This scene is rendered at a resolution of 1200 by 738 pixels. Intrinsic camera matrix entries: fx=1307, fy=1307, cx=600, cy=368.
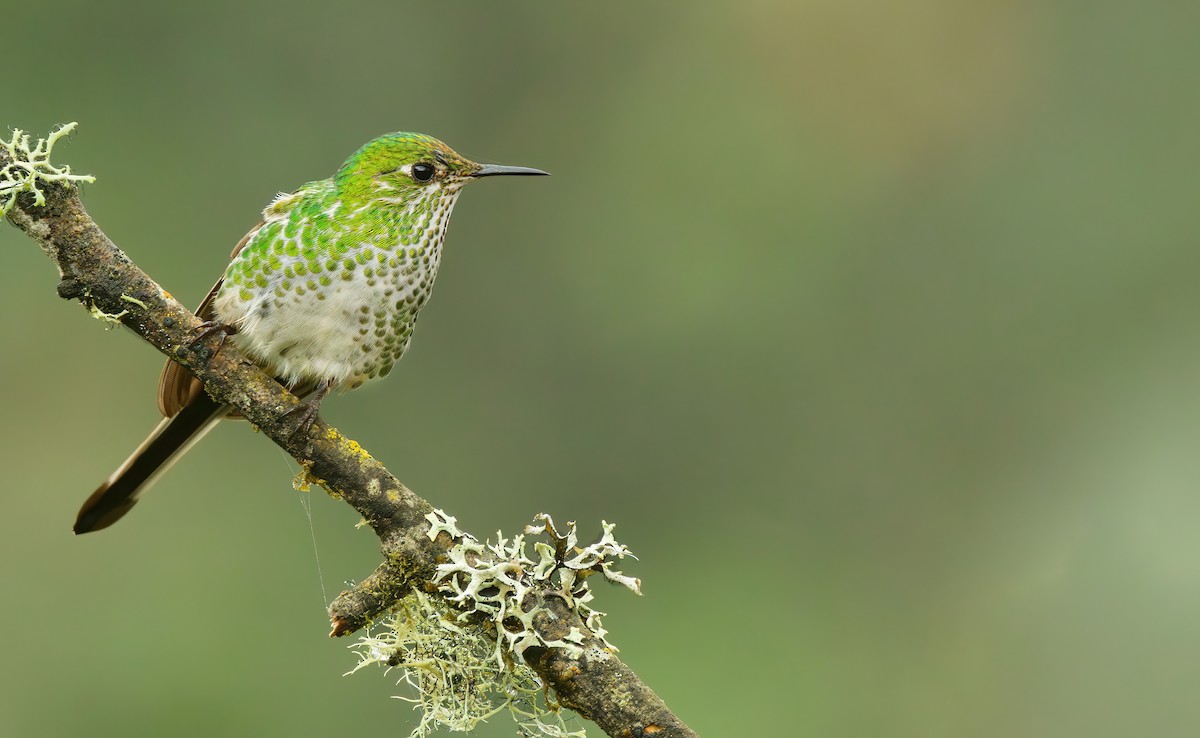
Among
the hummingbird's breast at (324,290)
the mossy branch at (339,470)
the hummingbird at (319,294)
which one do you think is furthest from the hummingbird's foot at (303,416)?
the hummingbird's breast at (324,290)

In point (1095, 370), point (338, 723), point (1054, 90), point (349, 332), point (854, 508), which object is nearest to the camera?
point (349, 332)

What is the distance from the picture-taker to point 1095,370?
983 cm

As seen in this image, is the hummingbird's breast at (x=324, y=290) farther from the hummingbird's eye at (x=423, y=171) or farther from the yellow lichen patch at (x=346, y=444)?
the yellow lichen patch at (x=346, y=444)

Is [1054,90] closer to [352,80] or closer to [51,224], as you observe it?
[352,80]

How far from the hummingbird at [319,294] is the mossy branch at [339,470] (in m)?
0.45

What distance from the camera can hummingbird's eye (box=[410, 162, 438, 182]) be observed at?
121 inches

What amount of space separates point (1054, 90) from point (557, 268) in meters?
4.66

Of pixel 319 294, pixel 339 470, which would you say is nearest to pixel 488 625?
pixel 339 470

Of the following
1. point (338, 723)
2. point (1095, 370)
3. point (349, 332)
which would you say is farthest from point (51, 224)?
point (1095, 370)

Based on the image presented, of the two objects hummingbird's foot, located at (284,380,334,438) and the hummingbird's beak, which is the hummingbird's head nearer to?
the hummingbird's beak

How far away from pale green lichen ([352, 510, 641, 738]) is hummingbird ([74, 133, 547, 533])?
64 cm

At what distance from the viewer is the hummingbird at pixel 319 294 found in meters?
2.87

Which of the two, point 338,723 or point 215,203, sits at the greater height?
point 215,203

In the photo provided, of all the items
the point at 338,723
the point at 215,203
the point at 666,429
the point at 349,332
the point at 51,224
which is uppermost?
the point at 666,429
